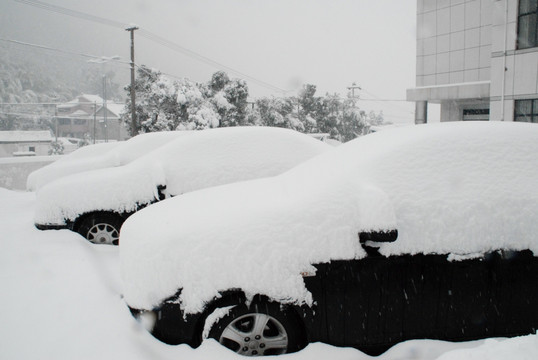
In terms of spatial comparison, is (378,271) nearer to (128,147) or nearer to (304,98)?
(128,147)

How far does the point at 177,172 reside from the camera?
203 inches

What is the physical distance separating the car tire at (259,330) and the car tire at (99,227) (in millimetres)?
2928

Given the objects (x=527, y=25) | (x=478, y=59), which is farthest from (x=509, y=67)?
(x=478, y=59)

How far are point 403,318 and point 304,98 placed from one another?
1398 inches

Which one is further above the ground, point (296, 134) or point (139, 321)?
point (296, 134)

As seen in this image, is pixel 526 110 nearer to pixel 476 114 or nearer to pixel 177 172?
pixel 476 114

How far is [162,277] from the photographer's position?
2.54 meters

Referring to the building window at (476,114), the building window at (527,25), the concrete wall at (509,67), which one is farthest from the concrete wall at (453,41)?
the building window at (527,25)

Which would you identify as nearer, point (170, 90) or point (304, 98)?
point (170, 90)

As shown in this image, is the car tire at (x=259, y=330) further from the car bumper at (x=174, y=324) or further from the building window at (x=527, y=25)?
the building window at (x=527, y=25)

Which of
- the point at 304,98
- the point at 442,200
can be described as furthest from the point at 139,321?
the point at 304,98

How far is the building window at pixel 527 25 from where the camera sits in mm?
11711

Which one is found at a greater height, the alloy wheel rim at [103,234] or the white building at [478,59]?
the white building at [478,59]

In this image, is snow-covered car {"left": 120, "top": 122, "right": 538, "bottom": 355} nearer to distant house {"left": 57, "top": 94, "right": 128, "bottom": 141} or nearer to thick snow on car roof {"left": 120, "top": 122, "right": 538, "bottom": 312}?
thick snow on car roof {"left": 120, "top": 122, "right": 538, "bottom": 312}
